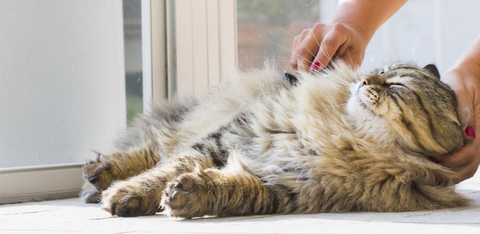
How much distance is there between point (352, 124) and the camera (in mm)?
1434

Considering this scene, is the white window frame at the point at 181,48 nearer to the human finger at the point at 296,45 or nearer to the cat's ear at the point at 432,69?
the human finger at the point at 296,45

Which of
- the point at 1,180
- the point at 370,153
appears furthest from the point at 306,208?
the point at 1,180

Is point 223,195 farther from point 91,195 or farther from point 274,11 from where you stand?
point 274,11

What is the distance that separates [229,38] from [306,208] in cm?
139

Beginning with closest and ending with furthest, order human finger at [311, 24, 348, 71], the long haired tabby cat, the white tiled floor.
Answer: the white tiled floor → the long haired tabby cat → human finger at [311, 24, 348, 71]

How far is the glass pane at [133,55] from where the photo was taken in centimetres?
224

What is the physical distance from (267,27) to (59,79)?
1380mm

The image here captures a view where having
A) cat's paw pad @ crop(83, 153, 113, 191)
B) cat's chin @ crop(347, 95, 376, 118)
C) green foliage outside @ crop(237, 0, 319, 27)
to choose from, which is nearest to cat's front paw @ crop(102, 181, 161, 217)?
cat's paw pad @ crop(83, 153, 113, 191)

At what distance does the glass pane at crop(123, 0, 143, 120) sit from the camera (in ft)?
7.35

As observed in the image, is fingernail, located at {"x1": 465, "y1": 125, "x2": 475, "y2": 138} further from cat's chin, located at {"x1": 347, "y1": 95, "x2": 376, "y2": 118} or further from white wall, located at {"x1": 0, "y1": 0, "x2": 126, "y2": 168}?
white wall, located at {"x1": 0, "y1": 0, "x2": 126, "y2": 168}

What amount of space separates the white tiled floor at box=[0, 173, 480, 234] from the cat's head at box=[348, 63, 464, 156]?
21 cm

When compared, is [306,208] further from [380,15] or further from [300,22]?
[300,22]

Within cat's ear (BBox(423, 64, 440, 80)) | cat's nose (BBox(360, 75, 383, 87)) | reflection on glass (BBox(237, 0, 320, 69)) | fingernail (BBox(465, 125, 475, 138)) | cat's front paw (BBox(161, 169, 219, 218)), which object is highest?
reflection on glass (BBox(237, 0, 320, 69))

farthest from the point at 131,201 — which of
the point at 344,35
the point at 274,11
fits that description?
the point at 274,11
